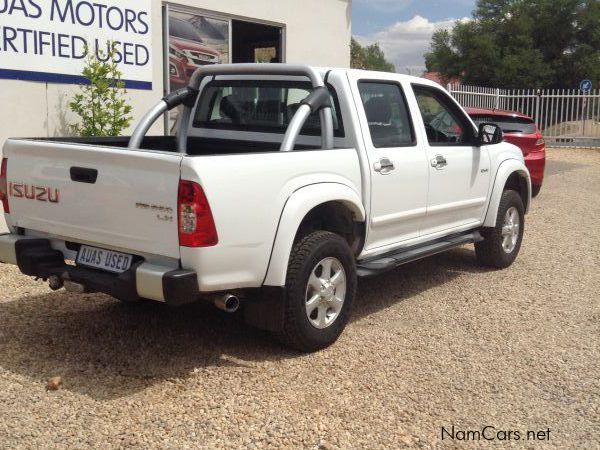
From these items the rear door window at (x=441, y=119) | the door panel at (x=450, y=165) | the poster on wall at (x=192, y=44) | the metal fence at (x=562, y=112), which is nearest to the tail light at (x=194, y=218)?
the door panel at (x=450, y=165)

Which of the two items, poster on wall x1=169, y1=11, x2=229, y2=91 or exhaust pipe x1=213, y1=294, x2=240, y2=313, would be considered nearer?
exhaust pipe x1=213, y1=294, x2=240, y2=313

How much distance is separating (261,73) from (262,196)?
160cm

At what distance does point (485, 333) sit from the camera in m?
5.02

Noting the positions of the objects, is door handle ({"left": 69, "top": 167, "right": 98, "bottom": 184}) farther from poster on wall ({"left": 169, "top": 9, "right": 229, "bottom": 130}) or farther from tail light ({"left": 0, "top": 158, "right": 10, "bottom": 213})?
poster on wall ({"left": 169, "top": 9, "right": 229, "bottom": 130})

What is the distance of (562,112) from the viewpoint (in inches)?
965

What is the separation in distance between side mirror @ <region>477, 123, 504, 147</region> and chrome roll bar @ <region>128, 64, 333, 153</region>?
6.70 feet

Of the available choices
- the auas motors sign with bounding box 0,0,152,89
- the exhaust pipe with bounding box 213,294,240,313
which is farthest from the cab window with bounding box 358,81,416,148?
the auas motors sign with bounding box 0,0,152,89

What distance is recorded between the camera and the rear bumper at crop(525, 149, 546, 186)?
11.5 meters

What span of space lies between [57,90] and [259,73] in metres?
3.71

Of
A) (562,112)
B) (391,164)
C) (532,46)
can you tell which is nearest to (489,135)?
(391,164)

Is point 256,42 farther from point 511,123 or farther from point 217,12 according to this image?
point 511,123

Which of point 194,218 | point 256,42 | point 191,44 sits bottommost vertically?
point 194,218

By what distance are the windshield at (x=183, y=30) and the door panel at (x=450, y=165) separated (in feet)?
15.0

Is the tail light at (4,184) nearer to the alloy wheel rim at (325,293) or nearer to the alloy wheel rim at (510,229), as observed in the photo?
the alloy wheel rim at (325,293)
